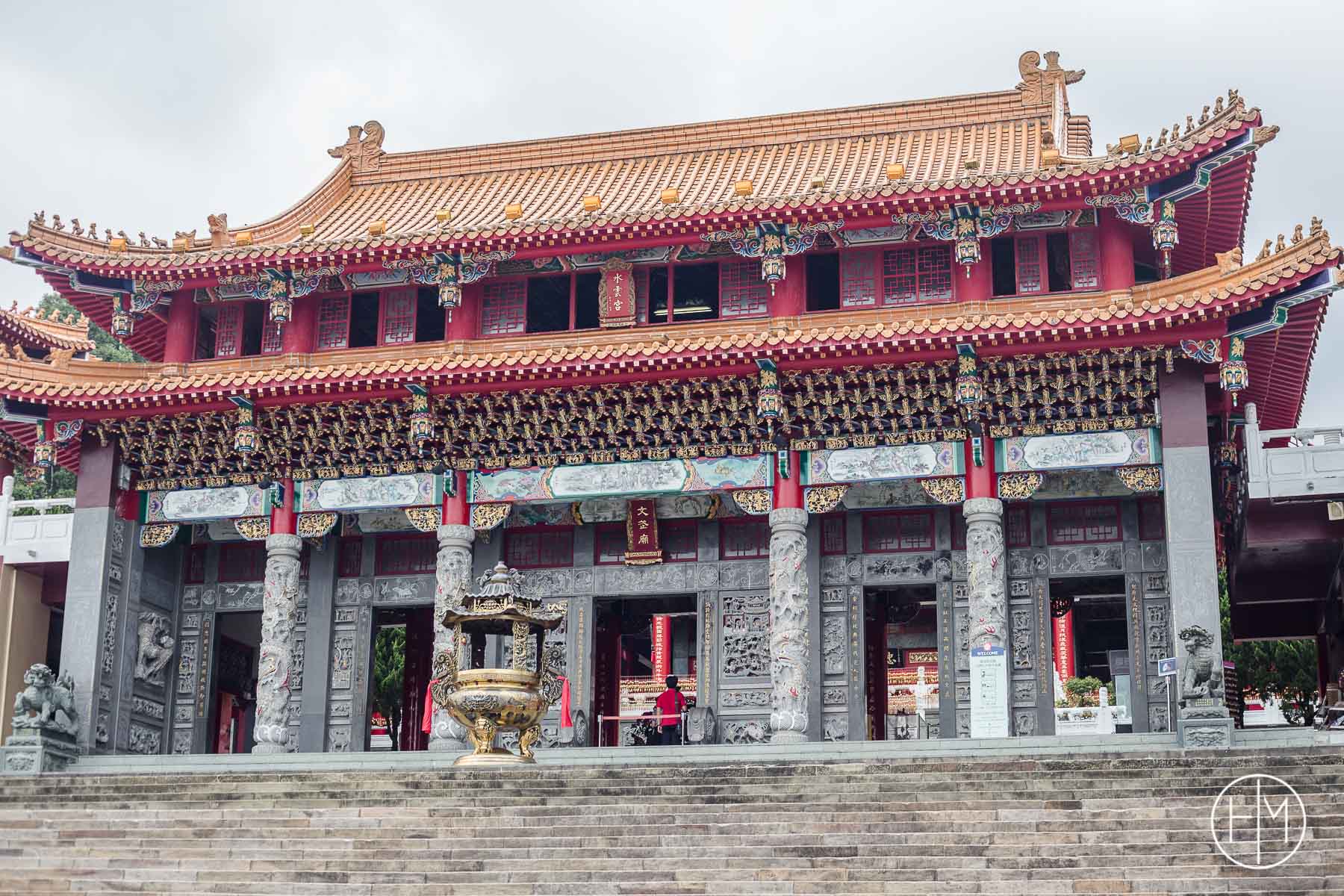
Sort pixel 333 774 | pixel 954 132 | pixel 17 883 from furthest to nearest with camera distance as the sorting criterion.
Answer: pixel 954 132, pixel 333 774, pixel 17 883

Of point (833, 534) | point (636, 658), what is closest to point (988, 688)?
point (833, 534)

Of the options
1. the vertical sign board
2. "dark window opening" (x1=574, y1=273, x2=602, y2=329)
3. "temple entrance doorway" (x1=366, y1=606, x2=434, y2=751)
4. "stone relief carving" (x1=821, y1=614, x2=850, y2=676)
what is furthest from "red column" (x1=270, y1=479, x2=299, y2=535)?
the vertical sign board

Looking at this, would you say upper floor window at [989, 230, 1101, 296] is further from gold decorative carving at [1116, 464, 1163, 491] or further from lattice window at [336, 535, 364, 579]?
lattice window at [336, 535, 364, 579]

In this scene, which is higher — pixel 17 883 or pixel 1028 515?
pixel 1028 515

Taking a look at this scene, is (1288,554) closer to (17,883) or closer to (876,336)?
(876,336)

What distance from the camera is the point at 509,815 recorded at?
16.0 metres

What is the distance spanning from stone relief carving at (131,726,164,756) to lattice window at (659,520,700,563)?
767 cm

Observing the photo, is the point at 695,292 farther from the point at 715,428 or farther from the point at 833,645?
the point at 833,645

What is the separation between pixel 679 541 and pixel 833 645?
271cm

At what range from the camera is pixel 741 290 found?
23.8m

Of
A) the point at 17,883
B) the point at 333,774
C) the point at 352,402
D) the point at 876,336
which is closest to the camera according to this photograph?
the point at 17,883

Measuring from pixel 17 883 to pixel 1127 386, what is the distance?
45.1 feet

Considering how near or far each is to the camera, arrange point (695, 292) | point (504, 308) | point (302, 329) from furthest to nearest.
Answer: point (302, 329)
point (504, 308)
point (695, 292)

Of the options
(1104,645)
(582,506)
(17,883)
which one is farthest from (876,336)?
(1104,645)
